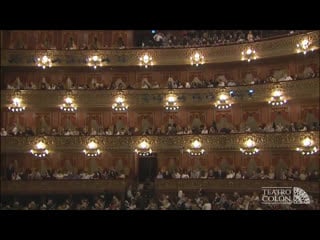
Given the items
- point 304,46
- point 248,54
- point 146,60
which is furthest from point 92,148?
point 304,46

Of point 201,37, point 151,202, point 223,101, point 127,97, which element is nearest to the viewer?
point 151,202

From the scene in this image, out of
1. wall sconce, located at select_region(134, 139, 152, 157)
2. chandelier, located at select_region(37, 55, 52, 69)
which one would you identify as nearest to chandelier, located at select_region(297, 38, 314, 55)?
wall sconce, located at select_region(134, 139, 152, 157)

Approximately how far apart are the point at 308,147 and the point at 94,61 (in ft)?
46.2

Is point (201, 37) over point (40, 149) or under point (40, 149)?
over

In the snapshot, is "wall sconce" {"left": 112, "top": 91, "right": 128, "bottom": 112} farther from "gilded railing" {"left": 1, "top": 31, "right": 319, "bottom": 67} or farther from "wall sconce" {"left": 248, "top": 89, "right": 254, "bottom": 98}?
"wall sconce" {"left": 248, "top": 89, "right": 254, "bottom": 98}

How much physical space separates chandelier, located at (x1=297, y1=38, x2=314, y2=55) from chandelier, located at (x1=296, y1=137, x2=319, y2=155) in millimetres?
5010

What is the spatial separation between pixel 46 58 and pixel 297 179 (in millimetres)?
16895

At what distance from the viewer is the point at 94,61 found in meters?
29.7

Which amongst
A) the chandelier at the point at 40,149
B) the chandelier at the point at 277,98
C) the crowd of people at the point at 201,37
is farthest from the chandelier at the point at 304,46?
the chandelier at the point at 40,149

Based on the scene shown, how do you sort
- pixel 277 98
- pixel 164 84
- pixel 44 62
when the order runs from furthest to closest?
pixel 164 84
pixel 44 62
pixel 277 98

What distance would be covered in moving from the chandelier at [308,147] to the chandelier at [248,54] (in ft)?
20.4

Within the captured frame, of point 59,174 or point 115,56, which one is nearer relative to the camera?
point 59,174

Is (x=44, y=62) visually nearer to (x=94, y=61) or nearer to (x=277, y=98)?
(x=94, y=61)

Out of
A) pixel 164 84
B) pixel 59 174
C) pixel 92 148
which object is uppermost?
pixel 164 84
